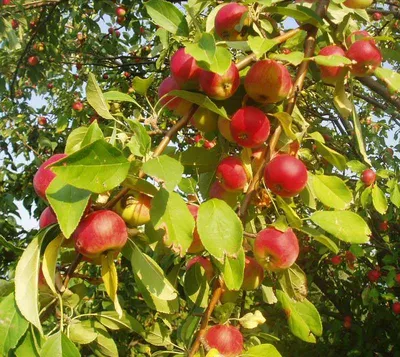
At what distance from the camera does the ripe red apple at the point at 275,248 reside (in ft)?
2.56

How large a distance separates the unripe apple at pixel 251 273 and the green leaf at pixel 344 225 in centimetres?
15

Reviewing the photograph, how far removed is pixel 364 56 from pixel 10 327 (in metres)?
0.73

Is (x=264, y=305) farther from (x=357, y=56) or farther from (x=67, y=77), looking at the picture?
(x=67, y=77)

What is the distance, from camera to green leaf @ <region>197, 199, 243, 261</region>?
27.7 inches

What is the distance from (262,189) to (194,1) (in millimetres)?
390

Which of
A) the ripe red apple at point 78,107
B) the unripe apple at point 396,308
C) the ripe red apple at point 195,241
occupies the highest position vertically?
the ripe red apple at point 195,241

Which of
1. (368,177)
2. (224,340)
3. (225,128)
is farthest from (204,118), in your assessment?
(368,177)

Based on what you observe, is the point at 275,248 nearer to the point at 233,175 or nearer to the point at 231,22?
the point at 233,175

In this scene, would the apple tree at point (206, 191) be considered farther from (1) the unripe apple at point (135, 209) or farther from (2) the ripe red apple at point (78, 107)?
(2) the ripe red apple at point (78, 107)

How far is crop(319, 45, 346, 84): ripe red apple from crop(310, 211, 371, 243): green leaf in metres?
0.26

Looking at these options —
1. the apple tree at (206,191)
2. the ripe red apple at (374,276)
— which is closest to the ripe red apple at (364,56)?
the apple tree at (206,191)

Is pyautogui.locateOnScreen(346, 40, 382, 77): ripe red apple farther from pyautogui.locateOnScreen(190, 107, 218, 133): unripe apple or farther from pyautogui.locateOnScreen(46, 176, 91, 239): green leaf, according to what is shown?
pyautogui.locateOnScreen(46, 176, 91, 239): green leaf

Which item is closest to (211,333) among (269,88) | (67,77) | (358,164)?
(269,88)

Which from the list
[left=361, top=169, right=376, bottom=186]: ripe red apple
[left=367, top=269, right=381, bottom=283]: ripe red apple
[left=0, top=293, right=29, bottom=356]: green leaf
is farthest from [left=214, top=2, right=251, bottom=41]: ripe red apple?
[left=367, top=269, right=381, bottom=283]: ripe red apple
